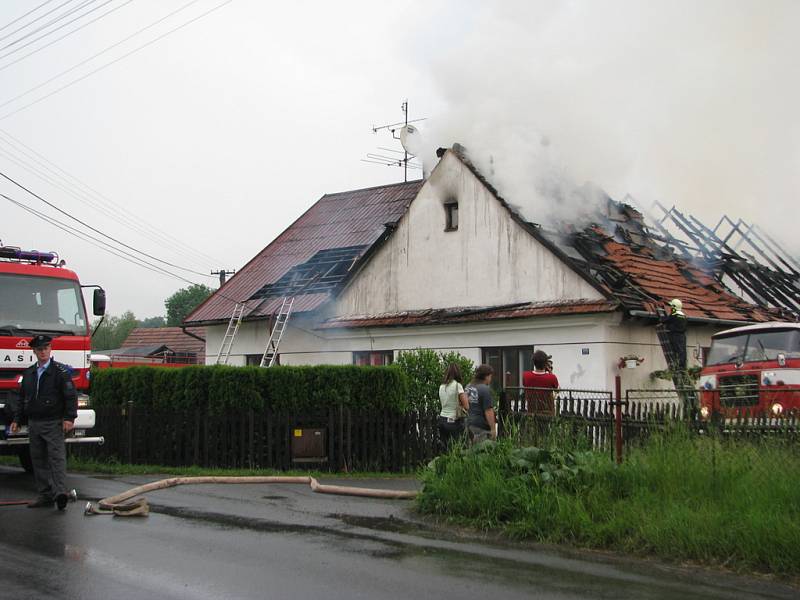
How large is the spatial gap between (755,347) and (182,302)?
9471cm

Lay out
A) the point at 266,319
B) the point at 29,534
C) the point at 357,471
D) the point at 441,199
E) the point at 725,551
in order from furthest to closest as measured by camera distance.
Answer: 1. the point at 266,319
2. the point at 441,199
3. the point at 357,471
4. the point at 29,534
5. the point at 725,551

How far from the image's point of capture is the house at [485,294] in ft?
59.0

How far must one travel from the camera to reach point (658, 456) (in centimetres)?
857

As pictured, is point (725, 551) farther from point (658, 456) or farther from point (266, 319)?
point (266, 319)

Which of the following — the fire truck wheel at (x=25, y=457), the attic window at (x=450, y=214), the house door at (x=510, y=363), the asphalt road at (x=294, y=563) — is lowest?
the asphalt road at (x=294, y=563)

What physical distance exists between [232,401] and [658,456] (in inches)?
307

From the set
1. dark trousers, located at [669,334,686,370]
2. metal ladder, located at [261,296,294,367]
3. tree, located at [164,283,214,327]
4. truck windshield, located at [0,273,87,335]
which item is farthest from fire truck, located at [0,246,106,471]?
tree, located at [164,283,214,327]

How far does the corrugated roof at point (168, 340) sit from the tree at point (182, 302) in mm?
37318

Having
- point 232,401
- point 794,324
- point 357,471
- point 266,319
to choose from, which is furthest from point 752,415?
point 266,319

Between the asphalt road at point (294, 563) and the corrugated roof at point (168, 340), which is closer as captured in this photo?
the asphalt road at point (294, 563)

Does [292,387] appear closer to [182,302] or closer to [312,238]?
[312,238]

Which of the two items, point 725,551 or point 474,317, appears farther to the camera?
point 474,317

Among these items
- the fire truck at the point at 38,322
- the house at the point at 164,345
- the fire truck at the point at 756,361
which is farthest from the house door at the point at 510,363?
the house at the point at 164,345

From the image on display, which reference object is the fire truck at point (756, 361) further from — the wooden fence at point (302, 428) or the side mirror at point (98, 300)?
the side mirror at point (98, 300)
